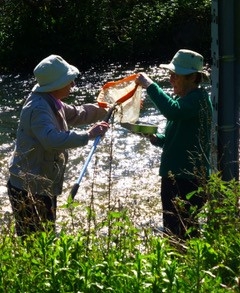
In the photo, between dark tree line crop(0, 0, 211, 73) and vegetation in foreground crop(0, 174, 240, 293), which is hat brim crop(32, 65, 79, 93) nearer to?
Result: vegetation in foreground crop(0, 174, 240, 293)

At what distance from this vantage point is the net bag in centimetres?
638

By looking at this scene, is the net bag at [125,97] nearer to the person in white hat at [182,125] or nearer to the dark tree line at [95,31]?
the person in white hat at [182,125]

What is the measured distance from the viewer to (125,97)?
20.8 feet

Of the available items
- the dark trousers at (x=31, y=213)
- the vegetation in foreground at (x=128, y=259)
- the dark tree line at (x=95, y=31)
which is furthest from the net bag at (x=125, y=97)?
the dark tree line at (x=95, y=31)

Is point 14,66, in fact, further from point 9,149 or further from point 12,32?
point 9,149

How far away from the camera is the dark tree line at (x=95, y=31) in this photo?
18188 millimetres

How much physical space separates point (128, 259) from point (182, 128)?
1.98 meters

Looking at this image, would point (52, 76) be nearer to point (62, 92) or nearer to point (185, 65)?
point (62, 92)

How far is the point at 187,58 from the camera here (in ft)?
20.5

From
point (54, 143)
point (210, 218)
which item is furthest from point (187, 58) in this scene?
point (210, 218)

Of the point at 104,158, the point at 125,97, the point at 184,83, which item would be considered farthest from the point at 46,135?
the point at 104,158

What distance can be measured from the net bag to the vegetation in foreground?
171 centimetres

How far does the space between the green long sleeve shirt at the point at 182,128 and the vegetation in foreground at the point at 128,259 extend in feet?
4.23

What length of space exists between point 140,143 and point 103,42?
288 inches
